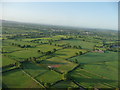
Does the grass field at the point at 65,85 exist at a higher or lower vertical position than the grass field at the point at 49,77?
lower

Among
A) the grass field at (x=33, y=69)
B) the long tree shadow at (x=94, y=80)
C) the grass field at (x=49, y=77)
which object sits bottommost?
the long tree shadow at (x=94, y=80)

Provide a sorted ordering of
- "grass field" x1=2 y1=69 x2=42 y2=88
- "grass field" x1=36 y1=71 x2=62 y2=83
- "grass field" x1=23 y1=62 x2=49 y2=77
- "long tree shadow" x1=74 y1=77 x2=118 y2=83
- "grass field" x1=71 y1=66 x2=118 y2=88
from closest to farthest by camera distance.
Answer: "grass field" x1=2 y1=69 x2=42 y2=88 < "grass field" x1=71 y1=66 x2=118 y2=88 < "grass field" x1=36 y1=71 x2=62 y2=83 < "long tree shadow" x1=74 y1=77 x2=118 y2=83 < "grass field" x1=23 y1=62 x2=49 y2=77

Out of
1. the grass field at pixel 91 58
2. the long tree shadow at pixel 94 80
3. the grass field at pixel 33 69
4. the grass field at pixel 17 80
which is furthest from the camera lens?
the grass field at pixel 91 58

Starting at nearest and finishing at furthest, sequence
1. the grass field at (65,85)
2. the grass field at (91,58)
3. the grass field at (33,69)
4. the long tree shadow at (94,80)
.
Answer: the grass field at (65,85) → the long tree shadow at (94,80) → the grass field at (33,69) → the grass field at (91,58)

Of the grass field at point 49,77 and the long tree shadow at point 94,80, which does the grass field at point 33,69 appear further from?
the long tree shadow at point 94,80

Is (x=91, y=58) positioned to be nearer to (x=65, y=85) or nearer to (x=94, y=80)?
(x=94, y=80)

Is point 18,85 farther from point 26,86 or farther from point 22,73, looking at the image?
point 22,73

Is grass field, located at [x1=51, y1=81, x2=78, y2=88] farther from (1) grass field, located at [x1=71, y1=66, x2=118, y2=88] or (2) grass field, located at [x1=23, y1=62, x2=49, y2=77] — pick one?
(2) grass field, located at [x1=23, y1=62, x2=49, y2=77]

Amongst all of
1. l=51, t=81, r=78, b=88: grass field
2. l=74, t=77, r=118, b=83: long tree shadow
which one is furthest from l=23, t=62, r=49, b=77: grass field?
l=74, t=77, r=118, b=83: long tree shadow

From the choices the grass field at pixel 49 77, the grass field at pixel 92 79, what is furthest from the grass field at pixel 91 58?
the grass field at pixel 49 77
